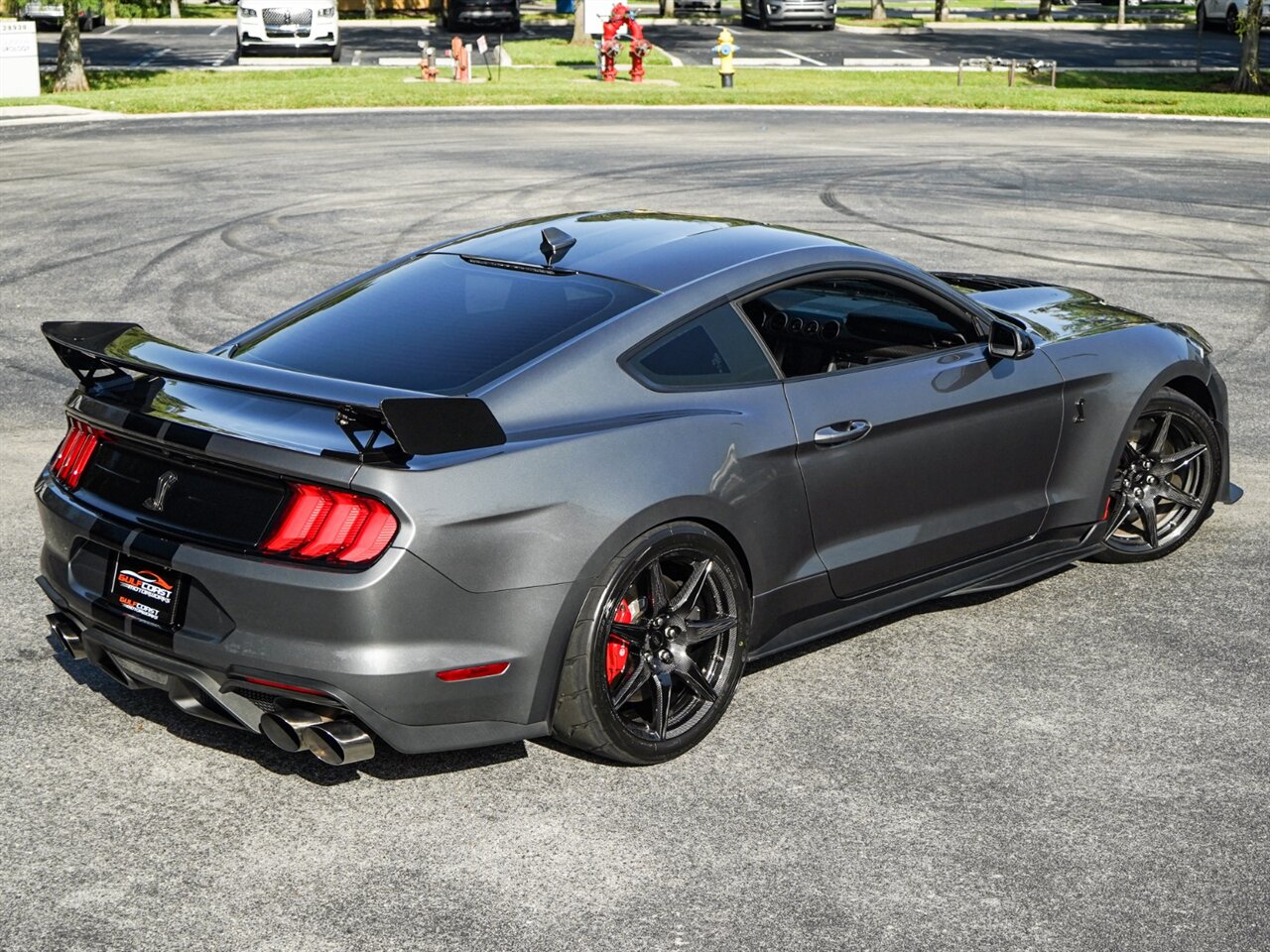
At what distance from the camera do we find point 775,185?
18641 mm

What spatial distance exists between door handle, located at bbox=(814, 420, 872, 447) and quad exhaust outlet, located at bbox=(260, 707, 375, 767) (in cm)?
181

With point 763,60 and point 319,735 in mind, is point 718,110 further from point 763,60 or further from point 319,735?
point 319,735

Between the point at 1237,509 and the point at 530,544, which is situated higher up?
the point at 530,544

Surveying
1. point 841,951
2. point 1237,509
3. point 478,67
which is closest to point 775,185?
point 1237,509

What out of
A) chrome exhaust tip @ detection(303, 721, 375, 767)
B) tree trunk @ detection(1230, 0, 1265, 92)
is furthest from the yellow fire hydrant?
chrome exhaust tip @ detection(303, 721, 375, 767)

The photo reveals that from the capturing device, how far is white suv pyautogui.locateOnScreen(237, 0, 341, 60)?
3944cm

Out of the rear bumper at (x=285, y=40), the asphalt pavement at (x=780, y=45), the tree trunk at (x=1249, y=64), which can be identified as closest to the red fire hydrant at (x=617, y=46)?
the asphalt pavement at (x=780, y=45)

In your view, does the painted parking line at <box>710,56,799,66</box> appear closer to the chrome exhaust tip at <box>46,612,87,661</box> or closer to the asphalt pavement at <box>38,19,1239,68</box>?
the asphalt pavement at <box>38,19,1239,68</box>

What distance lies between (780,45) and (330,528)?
4486 centimetres

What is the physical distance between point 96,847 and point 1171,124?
26381 mm

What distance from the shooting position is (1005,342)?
600cm

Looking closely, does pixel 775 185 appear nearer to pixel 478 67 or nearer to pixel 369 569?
pixel 369 569

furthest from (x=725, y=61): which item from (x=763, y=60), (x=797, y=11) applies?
(x=797, y=11)

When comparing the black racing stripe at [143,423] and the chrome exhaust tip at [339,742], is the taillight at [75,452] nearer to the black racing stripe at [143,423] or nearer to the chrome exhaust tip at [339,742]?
the black racing stripe at [143,423]
